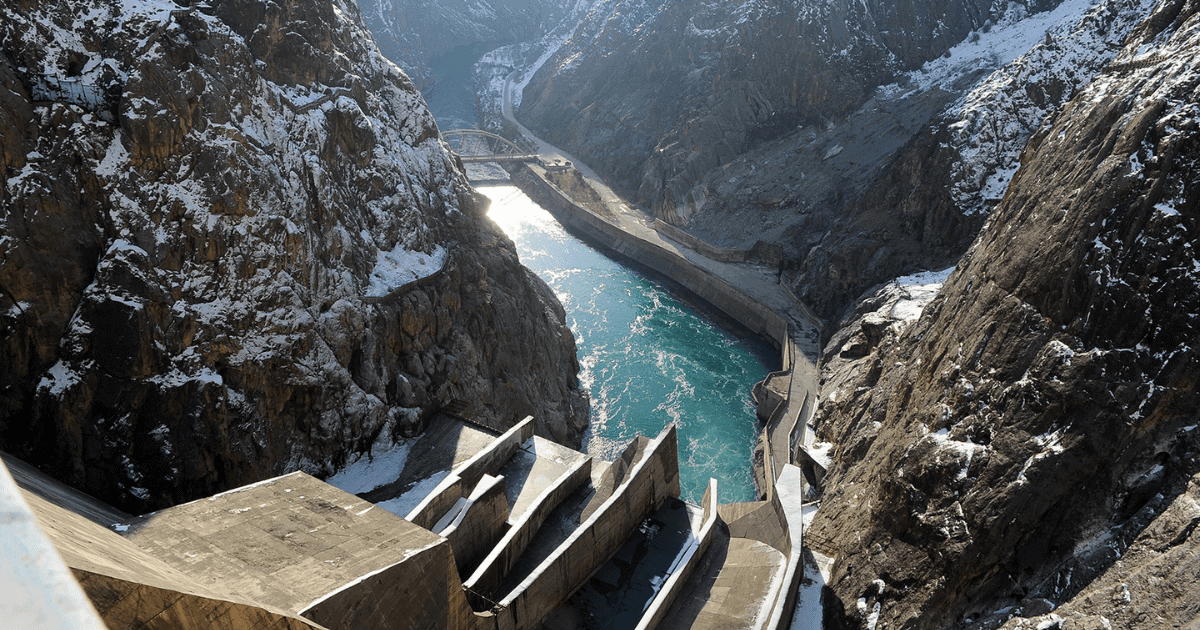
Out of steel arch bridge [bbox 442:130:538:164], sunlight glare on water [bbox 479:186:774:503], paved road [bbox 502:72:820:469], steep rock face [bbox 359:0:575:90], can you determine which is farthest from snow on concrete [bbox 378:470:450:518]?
steep rock face [bbox 359:0:575:90]

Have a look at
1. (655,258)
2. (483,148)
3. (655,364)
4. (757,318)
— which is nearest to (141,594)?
(655,364)

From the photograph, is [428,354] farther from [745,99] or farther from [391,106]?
[745,99]

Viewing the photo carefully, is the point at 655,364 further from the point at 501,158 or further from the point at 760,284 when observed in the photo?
the point at 501,158

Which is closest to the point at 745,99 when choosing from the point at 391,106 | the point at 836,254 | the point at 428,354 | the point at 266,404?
the point at 836,254

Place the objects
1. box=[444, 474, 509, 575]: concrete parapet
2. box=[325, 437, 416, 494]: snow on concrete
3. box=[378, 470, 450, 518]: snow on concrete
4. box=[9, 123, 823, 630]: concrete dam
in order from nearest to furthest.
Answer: box=[9, 123, 823, 630]: concrete dam
box=[444, 474, 509, 575]: concrete parapet
box=[378, 470, 450, 518]: snow on concrete
box=[325, 437, 416, 494]: snow on concrete

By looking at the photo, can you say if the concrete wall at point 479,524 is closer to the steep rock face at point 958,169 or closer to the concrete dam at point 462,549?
the concrete dam at point 462,549

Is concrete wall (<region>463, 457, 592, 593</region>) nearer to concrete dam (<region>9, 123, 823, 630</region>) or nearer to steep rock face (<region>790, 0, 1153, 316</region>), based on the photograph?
concrete dam (<region>9, 123, 823, 630</region>)
